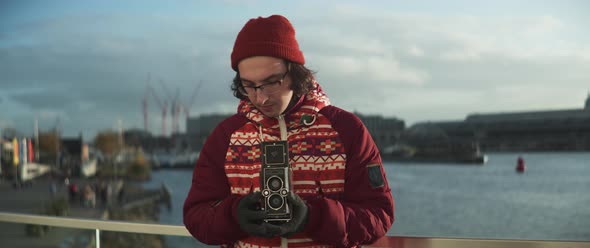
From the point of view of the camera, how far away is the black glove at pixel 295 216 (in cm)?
106

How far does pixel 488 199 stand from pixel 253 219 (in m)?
61.3

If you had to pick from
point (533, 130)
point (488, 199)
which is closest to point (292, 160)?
point (533, 130)

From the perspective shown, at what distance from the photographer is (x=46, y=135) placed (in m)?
72.8

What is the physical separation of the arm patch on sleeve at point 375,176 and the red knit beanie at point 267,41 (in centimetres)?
27

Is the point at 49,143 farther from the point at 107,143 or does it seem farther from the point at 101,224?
the point at 101,224

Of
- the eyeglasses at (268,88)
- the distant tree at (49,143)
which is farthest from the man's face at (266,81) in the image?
the distant tree at (49,143)

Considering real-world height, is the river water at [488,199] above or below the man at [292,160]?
below

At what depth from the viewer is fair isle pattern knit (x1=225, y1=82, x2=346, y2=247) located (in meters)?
1.18

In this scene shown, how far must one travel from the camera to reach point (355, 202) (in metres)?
1.20

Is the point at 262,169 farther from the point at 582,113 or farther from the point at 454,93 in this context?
the point at 454,93

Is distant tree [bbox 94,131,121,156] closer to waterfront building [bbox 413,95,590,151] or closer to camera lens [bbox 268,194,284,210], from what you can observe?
waterfront building [bbox 413,95,590,151]

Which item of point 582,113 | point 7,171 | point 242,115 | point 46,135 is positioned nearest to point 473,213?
point 582,113

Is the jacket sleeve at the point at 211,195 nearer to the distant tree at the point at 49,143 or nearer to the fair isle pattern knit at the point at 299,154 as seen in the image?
the fair isle pattern knit at the point at 299,154

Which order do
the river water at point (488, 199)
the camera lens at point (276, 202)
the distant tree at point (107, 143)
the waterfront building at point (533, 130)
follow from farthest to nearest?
the distant tree at point (107, 143)
the waterfront building at point (533, 130)
the river water at point (488, 199)
the camera lens at point (276, 202)
